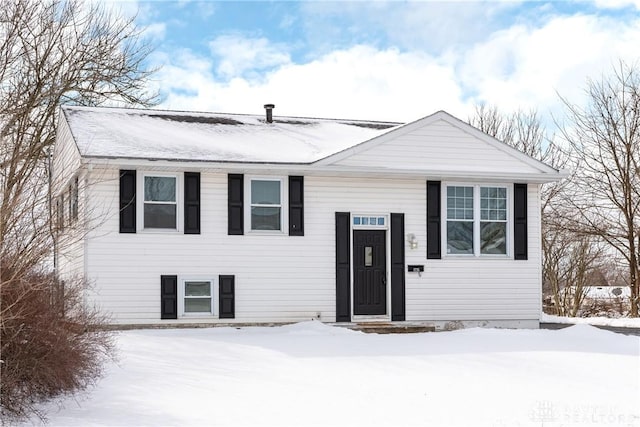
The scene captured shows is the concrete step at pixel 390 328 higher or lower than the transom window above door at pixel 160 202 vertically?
lower

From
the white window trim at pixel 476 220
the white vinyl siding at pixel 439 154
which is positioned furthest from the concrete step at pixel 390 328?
the white vinyl siding at pixel 439 154

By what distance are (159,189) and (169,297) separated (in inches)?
81.6

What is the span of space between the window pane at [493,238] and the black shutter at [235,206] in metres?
5.19

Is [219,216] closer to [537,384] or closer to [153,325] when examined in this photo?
[153,325]

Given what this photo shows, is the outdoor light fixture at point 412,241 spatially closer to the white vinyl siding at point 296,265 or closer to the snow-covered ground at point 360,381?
the white vinyl siding at point 296,265

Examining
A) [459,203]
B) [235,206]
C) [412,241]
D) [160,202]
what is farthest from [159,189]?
[459,203]

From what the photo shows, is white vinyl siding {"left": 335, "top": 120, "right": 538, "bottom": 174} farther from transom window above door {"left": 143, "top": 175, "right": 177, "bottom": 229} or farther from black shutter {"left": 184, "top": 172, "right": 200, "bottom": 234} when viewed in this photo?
transom window above door {"left": 143, "top": 175, "right": 177, "bottom": 229}

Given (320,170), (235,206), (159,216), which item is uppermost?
(320,170)

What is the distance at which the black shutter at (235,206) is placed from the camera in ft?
53.0

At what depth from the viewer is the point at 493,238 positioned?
697 inches

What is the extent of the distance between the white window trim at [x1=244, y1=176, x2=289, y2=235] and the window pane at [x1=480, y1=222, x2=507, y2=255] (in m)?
4.29

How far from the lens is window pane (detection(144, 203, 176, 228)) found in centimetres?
1573

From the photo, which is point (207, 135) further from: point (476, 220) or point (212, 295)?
point (476, 220)

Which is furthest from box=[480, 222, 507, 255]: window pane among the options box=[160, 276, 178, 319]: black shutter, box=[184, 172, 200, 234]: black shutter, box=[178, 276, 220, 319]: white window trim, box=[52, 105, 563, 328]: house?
box=[160, 276, 178, 319]: black shutter
